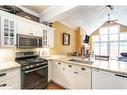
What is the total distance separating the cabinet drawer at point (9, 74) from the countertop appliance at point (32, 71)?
0.12m

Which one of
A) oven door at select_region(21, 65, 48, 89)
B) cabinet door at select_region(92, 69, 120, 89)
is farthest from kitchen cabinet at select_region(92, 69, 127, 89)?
oven door at select_region(21, 65, 48, 89)

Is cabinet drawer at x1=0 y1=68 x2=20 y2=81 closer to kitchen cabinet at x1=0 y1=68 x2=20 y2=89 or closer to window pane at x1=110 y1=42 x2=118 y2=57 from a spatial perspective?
kitchen cabinet at x1=0 y1=68 x2=20 y2=89

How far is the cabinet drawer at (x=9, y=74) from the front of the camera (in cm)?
179

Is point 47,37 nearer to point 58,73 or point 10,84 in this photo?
point 58,73

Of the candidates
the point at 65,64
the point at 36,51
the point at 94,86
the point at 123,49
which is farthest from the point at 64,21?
the point at 123,49

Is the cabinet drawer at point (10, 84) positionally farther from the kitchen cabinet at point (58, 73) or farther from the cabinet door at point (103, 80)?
the cabinet door at point (103, 80)

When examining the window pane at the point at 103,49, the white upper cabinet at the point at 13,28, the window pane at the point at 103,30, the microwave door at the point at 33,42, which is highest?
the window pane at the point at 103,30

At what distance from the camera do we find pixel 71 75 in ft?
8.40

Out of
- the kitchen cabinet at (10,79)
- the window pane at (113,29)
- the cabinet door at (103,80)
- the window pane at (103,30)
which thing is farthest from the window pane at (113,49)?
the kitchen cabinet at (10,79)

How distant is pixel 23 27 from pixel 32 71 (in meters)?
1.11

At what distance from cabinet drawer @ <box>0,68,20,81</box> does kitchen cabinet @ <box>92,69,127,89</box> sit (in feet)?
5.16

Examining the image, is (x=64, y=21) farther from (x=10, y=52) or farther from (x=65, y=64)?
(x=10, y=52)

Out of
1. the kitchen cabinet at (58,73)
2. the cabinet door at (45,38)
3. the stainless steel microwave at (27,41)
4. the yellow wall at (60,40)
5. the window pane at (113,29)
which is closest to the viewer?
the stainless steel microwave at (27,41)

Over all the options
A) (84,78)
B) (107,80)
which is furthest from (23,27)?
(107,80)
